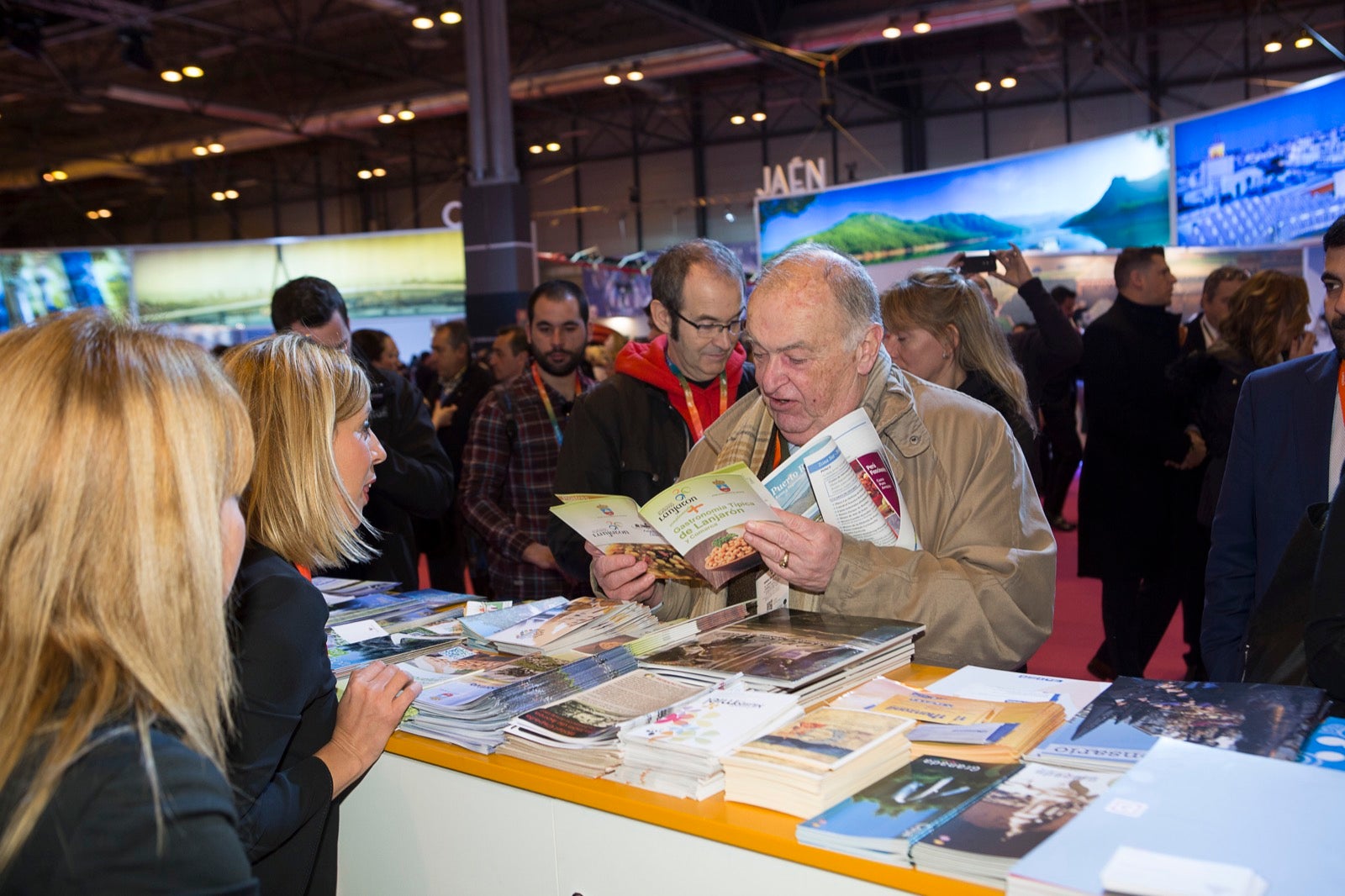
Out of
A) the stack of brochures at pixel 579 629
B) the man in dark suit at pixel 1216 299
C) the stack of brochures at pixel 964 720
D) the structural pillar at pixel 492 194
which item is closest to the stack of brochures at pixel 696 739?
the stack of brochures at pixel 964 720

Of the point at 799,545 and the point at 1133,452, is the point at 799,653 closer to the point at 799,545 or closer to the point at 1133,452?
the point at 799,545

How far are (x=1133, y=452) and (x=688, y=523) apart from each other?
300 centimetres

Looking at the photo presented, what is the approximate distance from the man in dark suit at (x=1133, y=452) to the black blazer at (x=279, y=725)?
3.46 m

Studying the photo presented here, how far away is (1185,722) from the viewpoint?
1.53 m

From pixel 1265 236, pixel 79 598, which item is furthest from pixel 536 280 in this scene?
pixel 79 598

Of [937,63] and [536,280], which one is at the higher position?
[937,63]

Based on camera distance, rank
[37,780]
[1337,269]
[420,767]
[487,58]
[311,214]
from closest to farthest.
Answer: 1. [37,780]
2. [420,767]
3. [1337,269]
4. [487,58]
5. [311,214]

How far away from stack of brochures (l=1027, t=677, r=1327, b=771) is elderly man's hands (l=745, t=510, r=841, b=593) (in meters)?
0.54

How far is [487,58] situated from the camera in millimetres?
10273

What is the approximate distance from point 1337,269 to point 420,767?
2105 millimetres

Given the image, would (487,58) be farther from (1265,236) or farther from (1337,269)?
(1337,269)

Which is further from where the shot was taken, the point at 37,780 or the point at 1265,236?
the point at 1265,236

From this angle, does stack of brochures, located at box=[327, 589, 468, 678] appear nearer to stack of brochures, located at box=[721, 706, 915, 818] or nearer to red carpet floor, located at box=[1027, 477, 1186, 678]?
stack of brochures, located at box=[721, 706, 915, 818]

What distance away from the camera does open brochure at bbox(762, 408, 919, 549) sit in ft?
6.82
